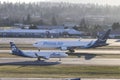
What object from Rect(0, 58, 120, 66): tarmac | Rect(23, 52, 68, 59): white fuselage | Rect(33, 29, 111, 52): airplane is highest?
Rect(23, 52, 68, 59): white fuselage

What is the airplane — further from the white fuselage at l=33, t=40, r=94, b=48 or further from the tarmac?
the tarmac

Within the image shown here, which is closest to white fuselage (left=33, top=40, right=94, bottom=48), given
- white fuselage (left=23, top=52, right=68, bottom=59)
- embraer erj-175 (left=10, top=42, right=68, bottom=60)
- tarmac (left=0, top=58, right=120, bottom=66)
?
tarmac (left=0, top=58, right=120, bottom=66)

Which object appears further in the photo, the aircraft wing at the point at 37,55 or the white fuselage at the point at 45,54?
the white fuselage at the point at 45,54

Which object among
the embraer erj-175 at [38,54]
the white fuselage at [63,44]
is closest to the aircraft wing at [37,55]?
the embraer erj-175 at [38,54]

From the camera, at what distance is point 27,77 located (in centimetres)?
5525

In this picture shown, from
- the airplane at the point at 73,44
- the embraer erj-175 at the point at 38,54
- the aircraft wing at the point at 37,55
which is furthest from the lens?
the airplane at the point at 73,44

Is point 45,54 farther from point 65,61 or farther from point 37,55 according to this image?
point 65,61

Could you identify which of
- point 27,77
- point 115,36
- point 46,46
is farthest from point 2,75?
→ point 115,36

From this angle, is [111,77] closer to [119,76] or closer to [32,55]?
[119,76]

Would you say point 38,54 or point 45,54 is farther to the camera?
point 45,54

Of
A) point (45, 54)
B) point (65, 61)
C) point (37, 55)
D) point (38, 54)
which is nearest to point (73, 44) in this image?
point (45, 54)

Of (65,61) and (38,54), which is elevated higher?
(38,54)

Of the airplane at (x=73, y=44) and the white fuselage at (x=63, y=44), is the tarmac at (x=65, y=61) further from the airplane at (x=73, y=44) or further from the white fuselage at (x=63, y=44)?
the white fuselage at (x=63, y=44)

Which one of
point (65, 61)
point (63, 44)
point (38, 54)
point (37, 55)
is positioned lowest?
point (63, 44)
